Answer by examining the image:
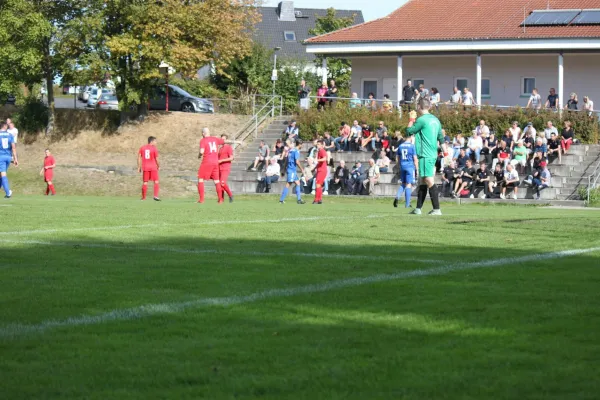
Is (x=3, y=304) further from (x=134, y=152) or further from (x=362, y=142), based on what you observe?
(x=134, y=152)

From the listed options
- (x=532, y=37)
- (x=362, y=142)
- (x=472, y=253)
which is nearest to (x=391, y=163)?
(x=362, y=142)

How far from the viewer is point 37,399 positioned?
16.0 ft

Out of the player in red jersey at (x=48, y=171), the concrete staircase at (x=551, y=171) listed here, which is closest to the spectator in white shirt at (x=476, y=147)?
the concrete staircase at (x=551, y=171)

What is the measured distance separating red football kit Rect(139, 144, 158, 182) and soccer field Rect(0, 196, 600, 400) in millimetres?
16247

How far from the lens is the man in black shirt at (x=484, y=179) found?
112 ft

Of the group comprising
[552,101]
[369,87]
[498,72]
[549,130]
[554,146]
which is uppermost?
[498,72]

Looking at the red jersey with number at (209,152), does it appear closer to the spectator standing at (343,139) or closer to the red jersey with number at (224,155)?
the red jersey with number at (224,155)

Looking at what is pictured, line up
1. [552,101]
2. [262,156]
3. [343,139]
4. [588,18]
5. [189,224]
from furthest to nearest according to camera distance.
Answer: [588,18] → [262,156] → [552,101] → [343,139] → [189,224]

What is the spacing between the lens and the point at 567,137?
35875mm

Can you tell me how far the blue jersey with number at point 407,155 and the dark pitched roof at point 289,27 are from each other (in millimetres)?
67253

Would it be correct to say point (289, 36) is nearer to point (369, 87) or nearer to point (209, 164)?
point (369, 87)

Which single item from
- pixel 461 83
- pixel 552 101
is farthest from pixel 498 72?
pixel 552 101

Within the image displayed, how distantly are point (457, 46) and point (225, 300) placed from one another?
40.0 metres

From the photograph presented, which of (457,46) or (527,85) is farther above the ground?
(457,46)
